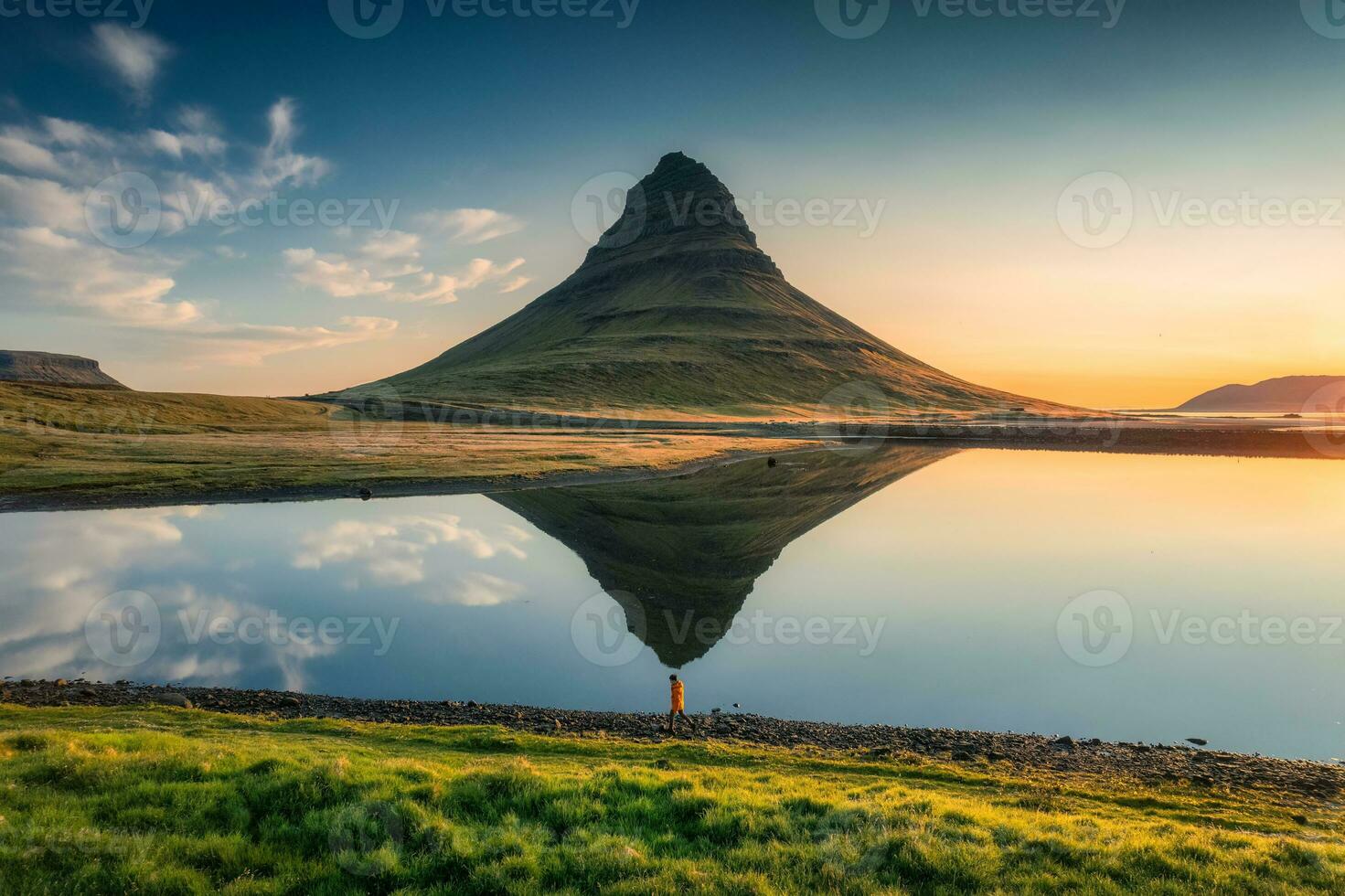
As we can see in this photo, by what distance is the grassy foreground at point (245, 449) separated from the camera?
54906 mm

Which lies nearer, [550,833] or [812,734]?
[550,833]

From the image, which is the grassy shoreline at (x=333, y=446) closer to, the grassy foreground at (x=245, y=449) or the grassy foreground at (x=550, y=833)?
the grassy foreground at (x=245, y=449)

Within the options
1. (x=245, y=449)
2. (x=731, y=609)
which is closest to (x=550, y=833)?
(x=731, y=609)

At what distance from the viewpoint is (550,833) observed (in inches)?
337

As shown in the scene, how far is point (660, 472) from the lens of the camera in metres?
70.7

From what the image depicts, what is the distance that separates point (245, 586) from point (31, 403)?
9998cm

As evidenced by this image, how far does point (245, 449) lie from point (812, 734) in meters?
80.9

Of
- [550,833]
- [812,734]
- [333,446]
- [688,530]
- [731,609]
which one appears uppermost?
[333,446]

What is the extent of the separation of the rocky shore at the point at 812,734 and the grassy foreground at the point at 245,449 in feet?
132

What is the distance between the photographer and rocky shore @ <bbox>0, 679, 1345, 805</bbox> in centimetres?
1473

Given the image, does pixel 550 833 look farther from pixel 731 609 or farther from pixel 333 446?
pixel 333 446

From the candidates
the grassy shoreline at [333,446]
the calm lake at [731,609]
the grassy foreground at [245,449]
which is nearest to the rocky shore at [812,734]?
the calm lake at [731,609]

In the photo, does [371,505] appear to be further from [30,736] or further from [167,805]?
[167,805]

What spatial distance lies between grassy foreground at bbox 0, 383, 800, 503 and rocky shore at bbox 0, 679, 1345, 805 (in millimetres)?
40095
